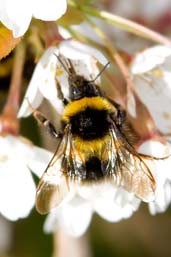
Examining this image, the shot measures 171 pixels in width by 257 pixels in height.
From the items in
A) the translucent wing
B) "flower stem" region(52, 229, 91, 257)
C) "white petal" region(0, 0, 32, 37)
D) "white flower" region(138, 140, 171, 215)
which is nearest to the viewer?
"white petal" region(0, 0, 32, 37)

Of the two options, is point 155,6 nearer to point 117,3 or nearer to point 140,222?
point 117,3

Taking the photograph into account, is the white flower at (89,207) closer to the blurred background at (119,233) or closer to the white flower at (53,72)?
the white flower at (53,72)

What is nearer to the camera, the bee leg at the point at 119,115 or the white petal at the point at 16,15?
the white petal at the point at 16,15

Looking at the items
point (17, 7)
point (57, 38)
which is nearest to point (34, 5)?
point (17, 7)

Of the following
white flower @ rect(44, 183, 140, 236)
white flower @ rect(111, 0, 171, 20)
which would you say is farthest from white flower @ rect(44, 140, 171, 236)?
white flower @ rect(111, 0, 171, 20)

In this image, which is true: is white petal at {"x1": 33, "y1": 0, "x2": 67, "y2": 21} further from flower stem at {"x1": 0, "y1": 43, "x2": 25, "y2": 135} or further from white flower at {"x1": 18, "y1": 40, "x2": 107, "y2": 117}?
flower stem at {"x1": 0, "y1": 43, "x2": 25, "y2": 135}

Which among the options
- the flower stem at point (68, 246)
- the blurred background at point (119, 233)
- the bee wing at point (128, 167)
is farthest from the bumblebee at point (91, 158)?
the blurred background at point (119, 233)

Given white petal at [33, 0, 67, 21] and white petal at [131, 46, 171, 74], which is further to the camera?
white petal at [131, 46, 171, 74]
